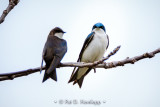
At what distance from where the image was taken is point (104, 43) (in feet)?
15.3

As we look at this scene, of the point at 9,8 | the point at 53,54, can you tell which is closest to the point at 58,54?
the point at 53,54

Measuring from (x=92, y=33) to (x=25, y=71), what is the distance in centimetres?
284

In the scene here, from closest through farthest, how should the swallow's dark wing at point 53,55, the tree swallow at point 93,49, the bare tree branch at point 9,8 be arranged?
the bare tree branch at point 9,8, the swallow's dark wing at point 53,55, the tree swallow at point 93,49

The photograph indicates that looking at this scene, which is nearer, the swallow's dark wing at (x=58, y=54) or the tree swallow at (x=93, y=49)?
the swallow's dark wing at (x=58, y=54)

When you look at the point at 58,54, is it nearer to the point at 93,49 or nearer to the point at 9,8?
the point at 93,49

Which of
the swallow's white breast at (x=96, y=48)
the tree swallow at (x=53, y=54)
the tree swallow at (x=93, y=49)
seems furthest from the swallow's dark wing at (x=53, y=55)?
the swallow's white breast at (x=96, y=48)

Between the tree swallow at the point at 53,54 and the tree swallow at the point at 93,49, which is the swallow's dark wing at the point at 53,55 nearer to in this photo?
the tree swallow at the point at 53,54

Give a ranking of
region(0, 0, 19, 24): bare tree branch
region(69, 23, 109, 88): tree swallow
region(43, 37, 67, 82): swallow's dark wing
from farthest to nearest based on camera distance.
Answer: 1. region(69, 23, 109, 88): tree swallow
2. region(43, 37, 67, 82): swallow's dark wing
3. region(0, 0, 19, 24): bare tree branch

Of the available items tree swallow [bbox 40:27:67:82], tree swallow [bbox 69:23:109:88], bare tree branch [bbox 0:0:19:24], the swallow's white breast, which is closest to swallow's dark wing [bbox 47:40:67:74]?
tree swallow [bbox 40:27:67:82]

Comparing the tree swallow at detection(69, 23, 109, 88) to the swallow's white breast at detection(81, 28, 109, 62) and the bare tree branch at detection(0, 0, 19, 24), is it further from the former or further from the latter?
the bare tree branch at detection(0, 0, 19, 24)

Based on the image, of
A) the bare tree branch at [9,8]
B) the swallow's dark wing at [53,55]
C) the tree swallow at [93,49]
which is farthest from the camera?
the tree swallow at [93,49]

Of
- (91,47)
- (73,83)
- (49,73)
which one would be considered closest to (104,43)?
(91,47)

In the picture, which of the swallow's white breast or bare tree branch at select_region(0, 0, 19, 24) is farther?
the swallow's white breast

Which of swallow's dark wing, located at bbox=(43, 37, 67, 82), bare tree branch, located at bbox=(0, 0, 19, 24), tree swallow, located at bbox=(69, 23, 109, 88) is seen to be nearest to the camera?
bare tree branch, located at bbox=(0, 0, 19, 24)
